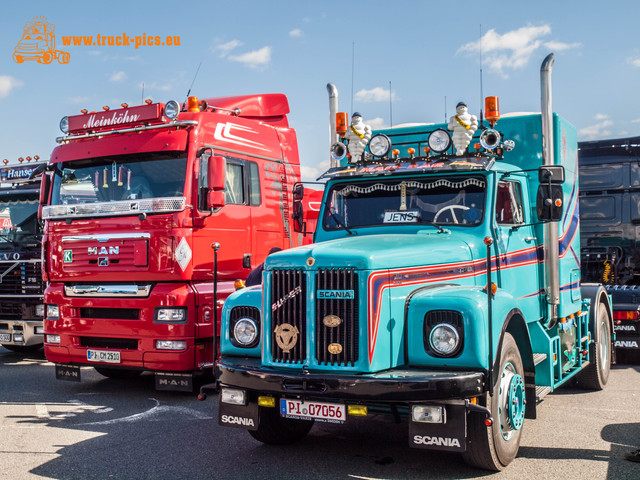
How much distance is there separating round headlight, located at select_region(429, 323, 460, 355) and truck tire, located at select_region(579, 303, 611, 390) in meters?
4.52

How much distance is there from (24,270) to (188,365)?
4495mm

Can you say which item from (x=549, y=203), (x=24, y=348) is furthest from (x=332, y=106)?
(x=24, y=348)

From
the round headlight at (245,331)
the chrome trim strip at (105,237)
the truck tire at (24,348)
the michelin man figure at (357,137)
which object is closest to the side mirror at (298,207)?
the michelin man figure at (357,137)

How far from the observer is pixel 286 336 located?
5.42 m

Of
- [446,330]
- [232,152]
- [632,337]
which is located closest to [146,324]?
[232,152]

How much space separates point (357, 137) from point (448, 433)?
357 centimetres

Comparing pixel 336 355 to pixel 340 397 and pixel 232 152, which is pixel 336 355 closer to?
pixel 340 397

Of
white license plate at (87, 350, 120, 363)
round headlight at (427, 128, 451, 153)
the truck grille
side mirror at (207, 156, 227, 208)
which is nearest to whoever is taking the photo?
round headlight at (427, 128, 451, 153)

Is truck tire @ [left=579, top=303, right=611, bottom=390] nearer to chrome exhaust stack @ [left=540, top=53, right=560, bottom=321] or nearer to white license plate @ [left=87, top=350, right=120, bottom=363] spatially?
chrome exhaust stack @ [left=540, top=53, right=560, bottom=321]

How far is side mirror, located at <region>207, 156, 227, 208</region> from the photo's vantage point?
8336 millimetres

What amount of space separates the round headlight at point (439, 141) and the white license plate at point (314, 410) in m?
2.87

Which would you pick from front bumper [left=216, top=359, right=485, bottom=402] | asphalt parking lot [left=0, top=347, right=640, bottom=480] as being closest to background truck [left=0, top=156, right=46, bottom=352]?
asphalt parking lot [left=0, top=347, right=640, bottom=480]

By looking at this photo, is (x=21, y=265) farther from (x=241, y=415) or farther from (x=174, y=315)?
(x=241, y=415)

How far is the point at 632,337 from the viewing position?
413 inches
